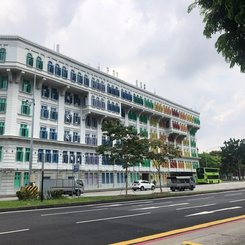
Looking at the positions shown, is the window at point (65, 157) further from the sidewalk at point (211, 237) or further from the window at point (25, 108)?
the sidewalk at point (211, 237)

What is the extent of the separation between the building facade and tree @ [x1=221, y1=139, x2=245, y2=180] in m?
49.1

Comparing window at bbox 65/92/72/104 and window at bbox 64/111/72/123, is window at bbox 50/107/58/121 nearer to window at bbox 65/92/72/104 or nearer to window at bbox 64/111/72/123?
window at bbox 64/111/72/123

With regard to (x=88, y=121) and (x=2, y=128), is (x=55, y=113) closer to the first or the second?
(x=88, y=121)

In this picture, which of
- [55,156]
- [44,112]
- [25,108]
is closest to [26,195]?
[25,108]

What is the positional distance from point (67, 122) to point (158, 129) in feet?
90.1

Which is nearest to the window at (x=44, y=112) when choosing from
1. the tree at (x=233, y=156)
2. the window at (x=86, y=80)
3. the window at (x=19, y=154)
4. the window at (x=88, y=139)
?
the window at (x=19, y=154)

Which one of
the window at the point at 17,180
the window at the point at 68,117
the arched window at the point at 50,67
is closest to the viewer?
the window at the point at 17,180

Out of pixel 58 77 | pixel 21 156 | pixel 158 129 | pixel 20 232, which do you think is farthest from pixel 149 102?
pixel 20 232

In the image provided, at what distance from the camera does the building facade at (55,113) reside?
39219 mm

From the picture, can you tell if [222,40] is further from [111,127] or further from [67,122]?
[67,122]

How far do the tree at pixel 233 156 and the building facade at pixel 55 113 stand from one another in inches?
1933

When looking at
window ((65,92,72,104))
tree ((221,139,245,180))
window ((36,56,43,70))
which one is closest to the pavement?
window ((36,56,43,70))

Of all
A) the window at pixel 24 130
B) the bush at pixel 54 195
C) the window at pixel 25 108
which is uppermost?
the window at pixel 25 108

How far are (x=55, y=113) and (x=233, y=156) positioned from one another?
73181 millimetres
